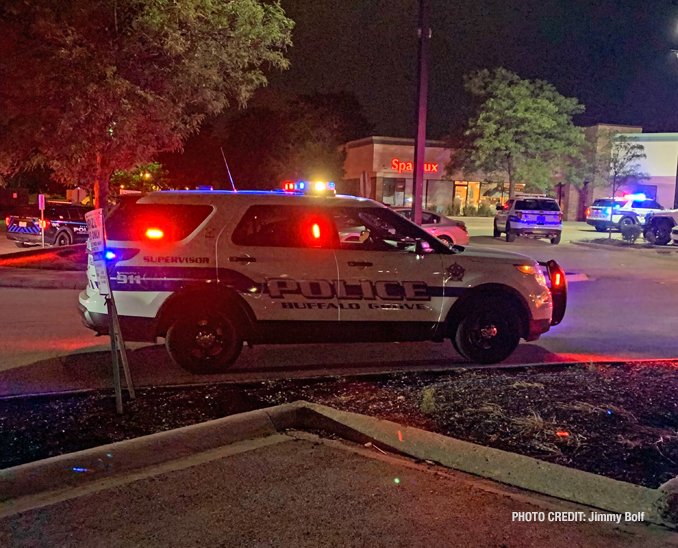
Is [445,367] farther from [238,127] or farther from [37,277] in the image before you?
[238,127]

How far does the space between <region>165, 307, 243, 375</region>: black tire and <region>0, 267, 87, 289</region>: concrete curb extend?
7094mm

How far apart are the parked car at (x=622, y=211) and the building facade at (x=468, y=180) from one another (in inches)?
450

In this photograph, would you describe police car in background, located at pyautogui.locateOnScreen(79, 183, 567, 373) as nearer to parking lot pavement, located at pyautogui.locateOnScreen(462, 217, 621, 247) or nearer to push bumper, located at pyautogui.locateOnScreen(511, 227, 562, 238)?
push bumper, located at pyautogui.locateOnScreen(511, 227, 562, 238)

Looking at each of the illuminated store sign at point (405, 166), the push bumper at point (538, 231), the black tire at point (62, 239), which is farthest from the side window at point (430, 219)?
the illuminated store sign at point (405, 166)

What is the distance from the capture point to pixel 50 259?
56.5ft

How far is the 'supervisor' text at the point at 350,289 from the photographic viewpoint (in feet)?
21.9

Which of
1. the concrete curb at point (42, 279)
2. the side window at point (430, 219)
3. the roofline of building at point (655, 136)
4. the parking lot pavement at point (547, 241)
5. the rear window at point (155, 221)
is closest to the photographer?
the rear window at point (155, 221)

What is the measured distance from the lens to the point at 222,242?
21.7 feet

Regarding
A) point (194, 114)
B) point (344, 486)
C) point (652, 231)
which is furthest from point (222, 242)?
point (652, 231)

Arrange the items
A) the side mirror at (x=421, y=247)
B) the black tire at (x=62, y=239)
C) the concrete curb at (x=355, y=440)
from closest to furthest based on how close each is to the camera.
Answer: the concrete curb at (x=355, y=440), the side mirror at (x=421, y=247), the black tire at (x=62, y=239)

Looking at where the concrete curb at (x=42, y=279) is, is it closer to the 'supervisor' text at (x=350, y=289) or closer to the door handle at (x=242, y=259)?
the door handle at (x=242, y=259)

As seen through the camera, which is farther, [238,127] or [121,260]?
[238,127]

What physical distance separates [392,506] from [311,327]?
123 inches

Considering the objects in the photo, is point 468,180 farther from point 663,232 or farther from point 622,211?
point 663,232
